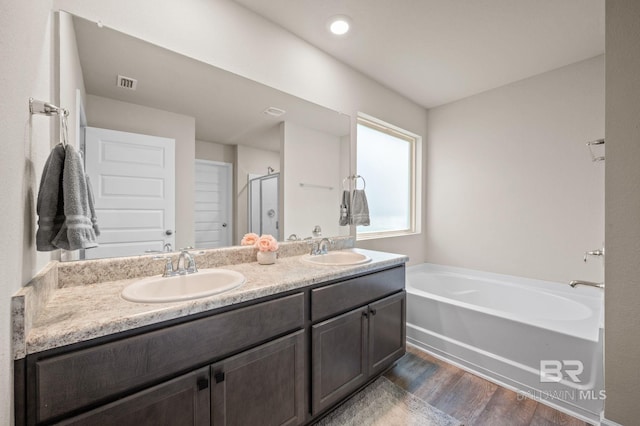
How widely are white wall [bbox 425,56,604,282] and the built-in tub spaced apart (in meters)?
0.21

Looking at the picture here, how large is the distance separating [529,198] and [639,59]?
5.27ft

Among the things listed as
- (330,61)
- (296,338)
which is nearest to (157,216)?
(296,338)

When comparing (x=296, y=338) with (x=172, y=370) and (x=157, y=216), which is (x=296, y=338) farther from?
(x=157, y=216)

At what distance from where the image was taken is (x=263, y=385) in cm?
113

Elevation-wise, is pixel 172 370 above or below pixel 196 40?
below

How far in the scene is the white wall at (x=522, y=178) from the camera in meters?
2.26

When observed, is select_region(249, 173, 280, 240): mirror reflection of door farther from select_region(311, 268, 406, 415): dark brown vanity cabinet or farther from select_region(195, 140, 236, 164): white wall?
select_region(311, 268, 406, 415): dark brown vanity cabinet

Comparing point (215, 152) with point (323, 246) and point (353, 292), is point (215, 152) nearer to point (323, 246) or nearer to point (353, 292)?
point (323, 246)

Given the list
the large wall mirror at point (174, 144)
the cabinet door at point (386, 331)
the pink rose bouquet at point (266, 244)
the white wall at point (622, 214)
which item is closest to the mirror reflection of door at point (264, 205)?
the large wall mirror at point (174, 144)

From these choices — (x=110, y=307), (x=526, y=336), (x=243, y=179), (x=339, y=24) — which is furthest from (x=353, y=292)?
(x=339, y=24)

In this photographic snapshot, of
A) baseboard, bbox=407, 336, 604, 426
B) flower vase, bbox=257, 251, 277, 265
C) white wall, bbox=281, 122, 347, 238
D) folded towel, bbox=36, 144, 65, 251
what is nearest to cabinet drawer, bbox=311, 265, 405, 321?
flower vase, bbox=257, 251, 277, 265

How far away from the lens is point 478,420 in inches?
59.5

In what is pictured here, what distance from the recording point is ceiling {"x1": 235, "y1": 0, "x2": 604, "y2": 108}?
1701 millimetres

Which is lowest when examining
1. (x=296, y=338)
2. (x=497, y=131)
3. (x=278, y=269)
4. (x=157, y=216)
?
(x=296, y=338)
